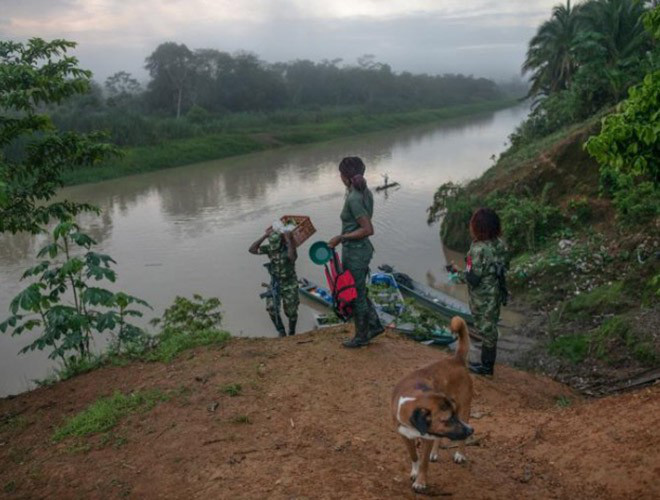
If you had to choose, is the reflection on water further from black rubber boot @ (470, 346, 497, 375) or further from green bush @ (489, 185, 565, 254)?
black rubber boot @ (470, 346, 497, 375)

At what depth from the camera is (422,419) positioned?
9.54 ft

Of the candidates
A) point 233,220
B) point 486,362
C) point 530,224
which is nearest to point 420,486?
point 486,362

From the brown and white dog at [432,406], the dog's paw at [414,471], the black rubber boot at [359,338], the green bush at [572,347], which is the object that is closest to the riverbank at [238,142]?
the green bush at [572,347]

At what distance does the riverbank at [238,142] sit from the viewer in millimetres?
30281

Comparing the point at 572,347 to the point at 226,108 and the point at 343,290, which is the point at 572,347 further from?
the point at 226,108

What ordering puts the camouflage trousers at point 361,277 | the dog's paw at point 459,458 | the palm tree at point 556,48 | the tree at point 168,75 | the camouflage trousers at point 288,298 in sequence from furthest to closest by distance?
1. the tree at point 168,75
2. the palm tree at point 556,48
3. the camouflage trousers at point 288,298
4. the camouflage trousers at point 361,277
5. the dog's paw at point 459,458

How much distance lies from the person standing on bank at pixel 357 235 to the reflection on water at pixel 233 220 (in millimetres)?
5156

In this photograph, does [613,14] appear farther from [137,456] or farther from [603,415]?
[137,456]

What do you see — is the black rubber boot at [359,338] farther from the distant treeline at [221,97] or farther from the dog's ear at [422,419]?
the distant treeline at [221,97]

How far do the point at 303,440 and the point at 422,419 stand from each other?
4.30 ft

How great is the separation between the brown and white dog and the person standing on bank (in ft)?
5.25

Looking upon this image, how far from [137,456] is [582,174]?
12.1 m

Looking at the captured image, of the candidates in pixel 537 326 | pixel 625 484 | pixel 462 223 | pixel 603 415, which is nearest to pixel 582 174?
pixel 462 223

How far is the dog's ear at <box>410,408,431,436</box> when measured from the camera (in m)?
2.91
